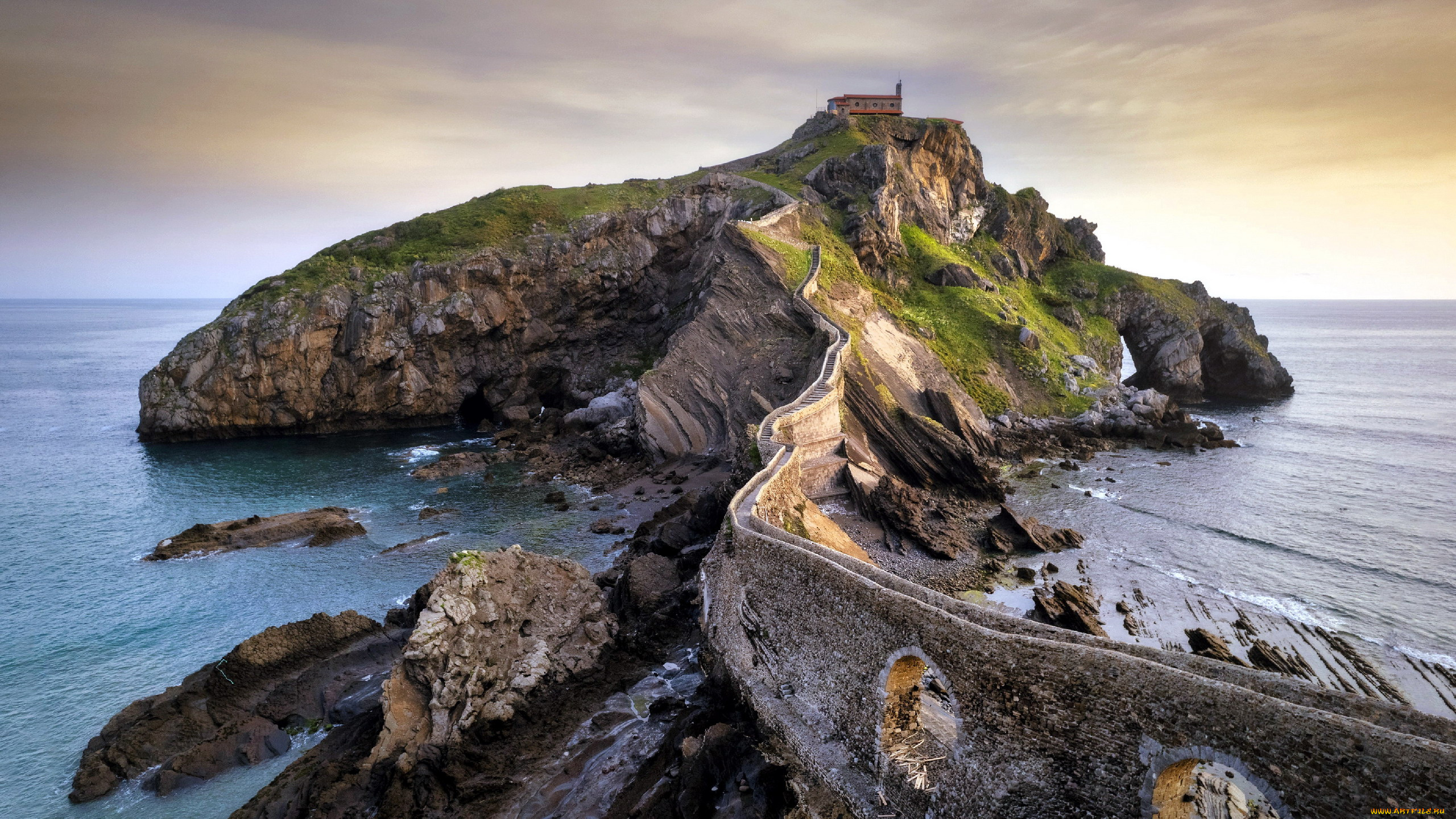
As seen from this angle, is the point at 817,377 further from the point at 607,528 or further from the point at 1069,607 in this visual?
the point at 1069,607

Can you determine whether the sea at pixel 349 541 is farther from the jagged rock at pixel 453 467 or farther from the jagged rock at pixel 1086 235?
the jagged rock at pixel 1086 235

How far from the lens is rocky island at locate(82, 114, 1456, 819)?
12.5 m

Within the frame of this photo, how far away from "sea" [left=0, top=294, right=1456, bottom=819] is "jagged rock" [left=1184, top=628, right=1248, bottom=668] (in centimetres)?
509

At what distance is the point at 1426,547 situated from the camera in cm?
3225

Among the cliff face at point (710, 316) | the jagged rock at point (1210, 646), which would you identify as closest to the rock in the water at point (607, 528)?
the cliff face at point (710, 316)

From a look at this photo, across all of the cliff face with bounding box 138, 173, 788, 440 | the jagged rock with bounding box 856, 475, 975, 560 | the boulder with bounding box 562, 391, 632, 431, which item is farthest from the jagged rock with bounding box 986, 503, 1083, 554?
the cliff face with bounding box 138, 173, 788, 440

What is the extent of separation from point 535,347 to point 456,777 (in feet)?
164

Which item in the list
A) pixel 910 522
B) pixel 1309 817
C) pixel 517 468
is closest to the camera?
pixel 1309 817

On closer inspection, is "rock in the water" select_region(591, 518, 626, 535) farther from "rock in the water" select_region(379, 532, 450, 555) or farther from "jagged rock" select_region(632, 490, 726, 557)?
"rock in the water" select_region(379, 532, 450, 555)

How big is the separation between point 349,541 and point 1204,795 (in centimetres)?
3630

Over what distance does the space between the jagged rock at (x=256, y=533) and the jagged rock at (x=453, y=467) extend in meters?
8.34

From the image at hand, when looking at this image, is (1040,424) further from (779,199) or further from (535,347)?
(535,347)

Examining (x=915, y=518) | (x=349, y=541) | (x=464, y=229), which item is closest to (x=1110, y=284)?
(x=915, y=518)

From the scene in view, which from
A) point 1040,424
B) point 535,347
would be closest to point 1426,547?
point 1040,424
